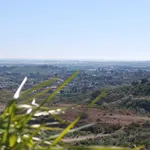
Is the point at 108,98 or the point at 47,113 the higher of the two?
the point at 47,113

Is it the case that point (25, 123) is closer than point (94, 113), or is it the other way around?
point (25, 123)

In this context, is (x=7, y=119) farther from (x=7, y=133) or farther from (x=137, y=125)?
(x=137, y=125)

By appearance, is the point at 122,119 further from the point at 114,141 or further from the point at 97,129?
the point at 114,141

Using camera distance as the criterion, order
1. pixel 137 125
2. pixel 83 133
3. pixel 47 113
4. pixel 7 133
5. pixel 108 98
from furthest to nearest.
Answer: pixel 108 98, pixel 137 125, pixel 83 133, pixel 47 113, pixel 7 133

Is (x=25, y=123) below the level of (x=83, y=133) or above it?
above

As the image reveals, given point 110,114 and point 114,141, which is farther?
point 110,114

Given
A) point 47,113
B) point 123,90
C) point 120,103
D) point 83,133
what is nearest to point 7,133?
point 47,113

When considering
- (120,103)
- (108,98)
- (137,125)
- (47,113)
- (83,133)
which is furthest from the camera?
(108,98)

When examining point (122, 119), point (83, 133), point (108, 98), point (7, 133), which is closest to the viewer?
point (7, 133)

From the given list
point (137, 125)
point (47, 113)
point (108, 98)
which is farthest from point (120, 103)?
point (47, 113)
